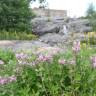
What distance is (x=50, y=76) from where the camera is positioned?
4074 mm

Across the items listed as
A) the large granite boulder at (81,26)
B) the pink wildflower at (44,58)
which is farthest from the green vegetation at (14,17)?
the pink wildflower at (44,58)

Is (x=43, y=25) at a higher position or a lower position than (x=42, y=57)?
lower

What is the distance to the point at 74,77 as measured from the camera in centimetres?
401

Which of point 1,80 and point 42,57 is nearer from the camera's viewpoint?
point 1,80

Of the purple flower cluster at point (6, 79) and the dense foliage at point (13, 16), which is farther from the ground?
the purple flower cluster at point (6, 79)

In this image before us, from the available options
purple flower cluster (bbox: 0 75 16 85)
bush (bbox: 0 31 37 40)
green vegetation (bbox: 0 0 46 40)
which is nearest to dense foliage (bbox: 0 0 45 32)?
green vegetation (bbox: 0 0 46 40)

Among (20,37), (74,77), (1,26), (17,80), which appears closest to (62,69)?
(74,77)

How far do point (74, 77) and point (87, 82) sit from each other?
0.50ft

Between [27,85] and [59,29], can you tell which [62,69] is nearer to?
[27,85]

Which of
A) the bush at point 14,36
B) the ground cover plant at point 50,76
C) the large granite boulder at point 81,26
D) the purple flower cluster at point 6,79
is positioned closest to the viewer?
the purple flower cluster at point 6,79

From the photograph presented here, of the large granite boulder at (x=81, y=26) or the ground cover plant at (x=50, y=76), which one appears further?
the large granite boulder at (x=81, y=26)

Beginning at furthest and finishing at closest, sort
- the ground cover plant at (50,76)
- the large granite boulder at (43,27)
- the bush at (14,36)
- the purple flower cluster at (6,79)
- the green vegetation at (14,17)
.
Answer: the large granite boulder at (43,27) < the green vegetation at (14,17) < the bush at (14,36) < the ground cover plant at (50,76) < the purple flower cluster at (6,79)

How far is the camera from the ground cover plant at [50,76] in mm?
3922

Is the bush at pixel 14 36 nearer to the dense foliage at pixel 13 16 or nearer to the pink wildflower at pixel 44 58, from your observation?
the dense foliage at pixel 13 16
